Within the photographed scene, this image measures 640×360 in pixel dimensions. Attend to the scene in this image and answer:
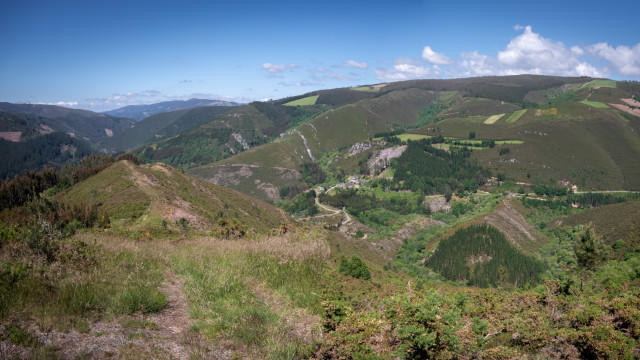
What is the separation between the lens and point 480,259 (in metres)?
60.8

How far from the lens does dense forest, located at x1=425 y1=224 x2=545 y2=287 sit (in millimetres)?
56281

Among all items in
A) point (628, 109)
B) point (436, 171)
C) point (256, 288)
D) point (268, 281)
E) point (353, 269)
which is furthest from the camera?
point (628, 109)

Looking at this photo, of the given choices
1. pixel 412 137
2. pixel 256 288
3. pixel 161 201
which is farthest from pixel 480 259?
pixel 412 137

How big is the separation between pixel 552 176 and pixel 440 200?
49079 mm

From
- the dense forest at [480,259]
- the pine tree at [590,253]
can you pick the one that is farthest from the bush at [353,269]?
the dense forest at [480,259]

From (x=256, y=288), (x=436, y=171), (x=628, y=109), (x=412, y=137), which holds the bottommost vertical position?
(x=436, y=171)

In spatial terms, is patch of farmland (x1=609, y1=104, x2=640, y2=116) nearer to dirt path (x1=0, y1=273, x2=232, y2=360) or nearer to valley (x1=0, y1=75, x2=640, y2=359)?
valley (x1=0, y1=75, x2=640, y2=359)

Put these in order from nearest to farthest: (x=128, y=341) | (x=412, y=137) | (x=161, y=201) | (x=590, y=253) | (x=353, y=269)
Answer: (x=128, y=341)
(x=353, y=269)
(x=161, y=201)
(x=590, y=253)
(x=412, y=137)

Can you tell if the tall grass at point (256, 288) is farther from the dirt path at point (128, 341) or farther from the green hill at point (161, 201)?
the green hill at point (161, 201)

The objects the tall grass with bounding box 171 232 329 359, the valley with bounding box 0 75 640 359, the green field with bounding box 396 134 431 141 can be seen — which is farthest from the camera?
the green field with bounding box 396 134 431 141

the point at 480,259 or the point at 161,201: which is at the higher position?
the point at 161,201

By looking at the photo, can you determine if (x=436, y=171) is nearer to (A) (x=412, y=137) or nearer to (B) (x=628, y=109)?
(A) (x=412, y=137)

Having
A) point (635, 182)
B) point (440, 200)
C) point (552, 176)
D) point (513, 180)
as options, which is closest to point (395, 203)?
point (440, 200)

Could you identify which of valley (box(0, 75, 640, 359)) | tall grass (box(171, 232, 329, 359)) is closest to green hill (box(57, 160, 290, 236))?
valley (box(0, 75, 640, 359))
